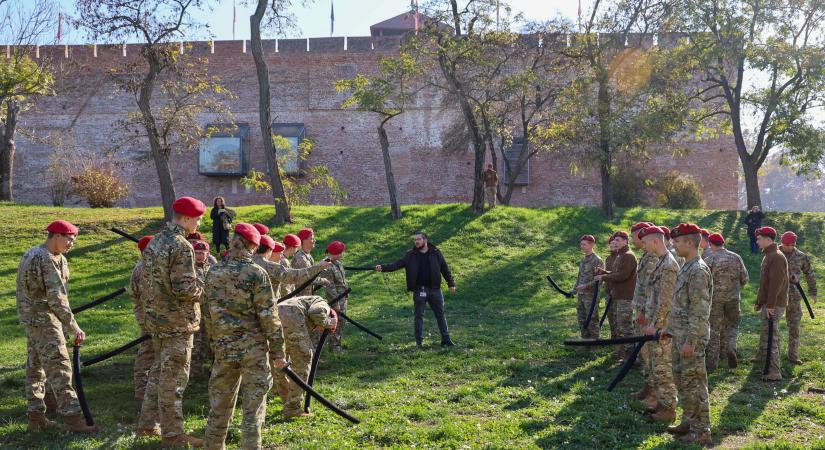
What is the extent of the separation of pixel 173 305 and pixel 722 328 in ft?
25.7

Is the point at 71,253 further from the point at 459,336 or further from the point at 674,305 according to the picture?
the point at 674,305

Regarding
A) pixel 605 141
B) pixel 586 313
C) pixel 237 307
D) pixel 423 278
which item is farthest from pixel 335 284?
pixel 605 141

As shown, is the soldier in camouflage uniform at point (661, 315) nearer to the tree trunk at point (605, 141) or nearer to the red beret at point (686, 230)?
the red beret at point (686, 230)

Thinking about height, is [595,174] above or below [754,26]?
below

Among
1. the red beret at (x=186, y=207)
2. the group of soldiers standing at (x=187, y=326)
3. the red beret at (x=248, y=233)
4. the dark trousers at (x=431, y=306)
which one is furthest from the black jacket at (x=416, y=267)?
the red beret at (x=248, y=233)

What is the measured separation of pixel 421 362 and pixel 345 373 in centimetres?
122

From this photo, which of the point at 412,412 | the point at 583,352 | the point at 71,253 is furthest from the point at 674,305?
the point at 71,253

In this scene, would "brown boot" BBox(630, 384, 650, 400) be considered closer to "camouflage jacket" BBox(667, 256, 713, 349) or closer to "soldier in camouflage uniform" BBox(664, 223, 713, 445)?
"soldier in camouflage uniform" BBox(664, 223, 713, 445)

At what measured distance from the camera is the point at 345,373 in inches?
418

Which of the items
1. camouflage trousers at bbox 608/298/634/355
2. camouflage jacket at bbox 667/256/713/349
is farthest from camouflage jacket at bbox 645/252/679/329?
camouflage trousers at bbox 608/298/634/355

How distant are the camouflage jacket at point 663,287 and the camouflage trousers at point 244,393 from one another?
4148 mm

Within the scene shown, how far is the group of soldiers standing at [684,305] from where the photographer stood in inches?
285

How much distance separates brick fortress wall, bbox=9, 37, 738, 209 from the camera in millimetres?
38781

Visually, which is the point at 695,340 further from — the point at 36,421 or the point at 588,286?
the point at 36,421
